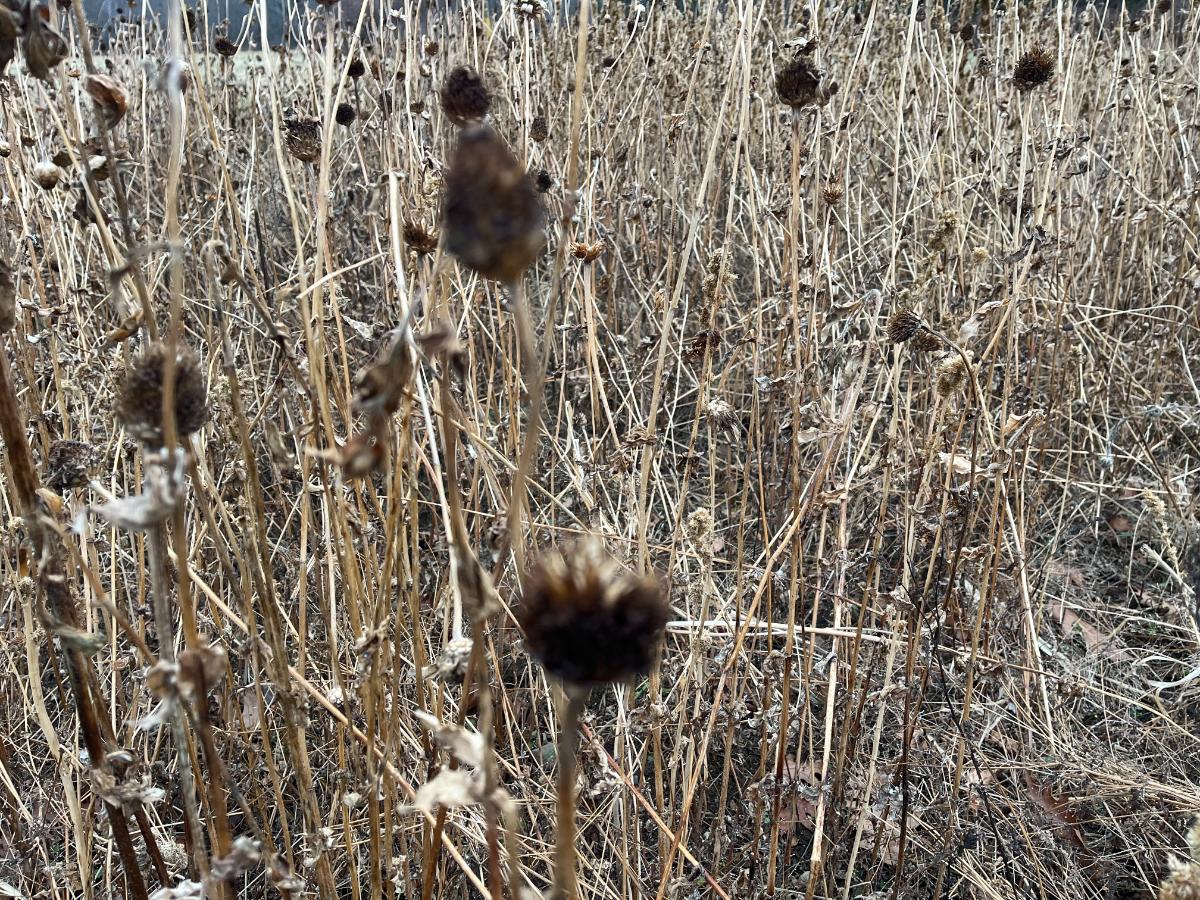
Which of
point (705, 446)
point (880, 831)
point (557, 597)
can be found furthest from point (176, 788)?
point (705, 446)

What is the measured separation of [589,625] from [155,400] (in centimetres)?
39

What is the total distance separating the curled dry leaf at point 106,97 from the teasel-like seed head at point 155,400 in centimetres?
22

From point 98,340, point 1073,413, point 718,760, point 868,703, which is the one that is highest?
point 98,340

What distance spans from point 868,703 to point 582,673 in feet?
4.15

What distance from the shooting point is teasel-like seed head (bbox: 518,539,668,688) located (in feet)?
1.50

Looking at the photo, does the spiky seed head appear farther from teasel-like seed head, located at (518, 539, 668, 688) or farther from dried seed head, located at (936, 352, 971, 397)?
teasel-like seed head, located at (518, 539, 668, 688)

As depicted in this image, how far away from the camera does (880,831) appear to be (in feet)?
4.63

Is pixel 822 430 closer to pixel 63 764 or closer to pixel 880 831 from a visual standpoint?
pixel 880 831

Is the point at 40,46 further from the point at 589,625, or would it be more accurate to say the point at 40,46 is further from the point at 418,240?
the point at 589,625

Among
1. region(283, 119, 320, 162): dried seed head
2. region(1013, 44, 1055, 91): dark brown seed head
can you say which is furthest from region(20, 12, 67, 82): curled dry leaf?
region(1013, 44, 1055, 91): dark brown seed head

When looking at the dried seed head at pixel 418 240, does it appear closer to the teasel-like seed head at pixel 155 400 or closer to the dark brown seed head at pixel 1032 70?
the teasel-like seed head at pixel 155 400

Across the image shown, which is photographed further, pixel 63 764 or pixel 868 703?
pixel 868 703

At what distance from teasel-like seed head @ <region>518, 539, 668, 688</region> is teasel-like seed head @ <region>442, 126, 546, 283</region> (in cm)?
16

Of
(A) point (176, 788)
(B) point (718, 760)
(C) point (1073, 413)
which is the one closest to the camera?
(A) point (176, 788)
